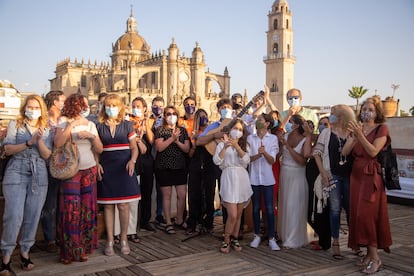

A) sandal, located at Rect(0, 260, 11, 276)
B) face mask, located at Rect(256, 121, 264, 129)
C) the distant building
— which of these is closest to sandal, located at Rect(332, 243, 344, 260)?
face mask, located at Rect(256, 121, 264, 129)

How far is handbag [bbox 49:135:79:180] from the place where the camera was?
511cm

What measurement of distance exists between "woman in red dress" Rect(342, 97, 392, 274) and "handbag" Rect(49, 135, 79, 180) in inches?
139

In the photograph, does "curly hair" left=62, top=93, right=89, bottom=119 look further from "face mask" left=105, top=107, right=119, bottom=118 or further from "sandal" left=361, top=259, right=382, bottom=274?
"sandal" left=361, top=259, right=382, bottom=274

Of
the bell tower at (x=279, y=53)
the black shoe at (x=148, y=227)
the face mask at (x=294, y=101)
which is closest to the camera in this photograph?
the face mask at (x=294, y=101)

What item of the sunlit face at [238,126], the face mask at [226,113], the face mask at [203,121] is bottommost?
the sunlit face at [238,126]

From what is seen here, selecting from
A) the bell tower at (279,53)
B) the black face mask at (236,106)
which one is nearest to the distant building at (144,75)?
the bell tower at (279,53)

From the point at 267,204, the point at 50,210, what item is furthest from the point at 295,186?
Answer: the point at 50,210

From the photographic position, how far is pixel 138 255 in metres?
5.67

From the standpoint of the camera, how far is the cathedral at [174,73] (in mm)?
65188

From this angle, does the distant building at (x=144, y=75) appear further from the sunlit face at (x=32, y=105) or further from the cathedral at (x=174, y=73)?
the sunlit face at (x=32, y=105)

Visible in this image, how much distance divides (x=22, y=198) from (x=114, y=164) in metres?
1.26

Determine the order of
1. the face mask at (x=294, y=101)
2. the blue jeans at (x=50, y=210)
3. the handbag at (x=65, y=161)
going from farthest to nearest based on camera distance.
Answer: the face mask at (x=294, y=101), the blue jeans at (x=50, y=210), the handbag at (x=65, y=161)

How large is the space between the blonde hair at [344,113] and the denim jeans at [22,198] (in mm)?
4020

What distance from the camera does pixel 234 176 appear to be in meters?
5.87
